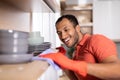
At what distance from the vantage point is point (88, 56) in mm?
1276

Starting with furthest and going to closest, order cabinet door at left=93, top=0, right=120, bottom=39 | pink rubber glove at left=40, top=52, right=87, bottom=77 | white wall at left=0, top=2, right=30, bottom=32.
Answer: cabinet door at left=93, top=0, right=120, bottom=39 → white wall at left=0, top=2, right=30, bottom=32 → pink rubber glove at left=40, top=52, right=87, bottom=77

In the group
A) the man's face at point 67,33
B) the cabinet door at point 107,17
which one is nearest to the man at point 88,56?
the man's face at point 67,33

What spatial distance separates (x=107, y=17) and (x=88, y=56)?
1357 mm

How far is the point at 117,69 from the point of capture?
0.96 meters

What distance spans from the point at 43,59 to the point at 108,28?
195cm

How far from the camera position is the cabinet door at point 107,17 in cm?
250

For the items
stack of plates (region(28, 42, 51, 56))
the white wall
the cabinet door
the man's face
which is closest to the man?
the man's face

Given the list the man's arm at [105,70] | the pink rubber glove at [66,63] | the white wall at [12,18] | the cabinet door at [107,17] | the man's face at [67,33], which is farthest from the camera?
the cabinet door at [107,17]

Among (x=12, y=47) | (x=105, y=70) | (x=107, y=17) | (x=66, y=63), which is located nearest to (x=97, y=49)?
(x=105, y=70)

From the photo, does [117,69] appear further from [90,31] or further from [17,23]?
[90,31]

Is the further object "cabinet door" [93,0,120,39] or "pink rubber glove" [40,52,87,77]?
"cabinet door" [93,0,120,39]

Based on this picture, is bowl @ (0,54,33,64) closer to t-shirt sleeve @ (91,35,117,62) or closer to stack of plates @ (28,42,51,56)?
stack of plates @ (28,42,51,56)

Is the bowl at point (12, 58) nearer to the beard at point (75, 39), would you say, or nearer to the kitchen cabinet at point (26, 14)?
the kitchen cabinet at point (26, 14)

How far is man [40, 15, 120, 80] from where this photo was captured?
2.66 feet
